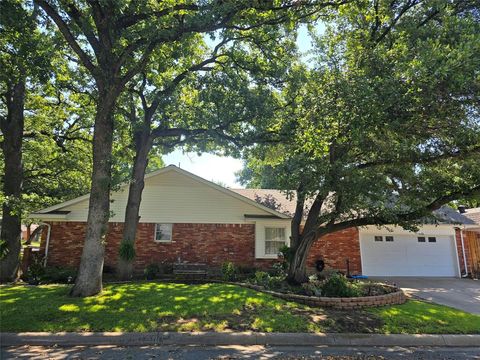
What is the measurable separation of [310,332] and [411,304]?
462cm

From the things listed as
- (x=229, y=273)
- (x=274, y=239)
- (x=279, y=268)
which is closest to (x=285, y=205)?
(x=274, y=239)

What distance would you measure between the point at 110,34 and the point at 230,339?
8.70m

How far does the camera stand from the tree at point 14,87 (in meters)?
9.13

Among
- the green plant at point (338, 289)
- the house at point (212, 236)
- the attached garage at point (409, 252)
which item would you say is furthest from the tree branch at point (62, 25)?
the attached garage at point (409, 252)

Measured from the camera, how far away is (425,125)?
8617mm

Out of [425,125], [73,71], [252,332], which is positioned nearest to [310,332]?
[252,332]

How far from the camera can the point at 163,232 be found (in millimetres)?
16406

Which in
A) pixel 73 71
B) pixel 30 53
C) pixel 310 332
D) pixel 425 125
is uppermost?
pixel 73 71

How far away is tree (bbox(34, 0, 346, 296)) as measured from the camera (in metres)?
8.99

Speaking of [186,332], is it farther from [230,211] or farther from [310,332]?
[230,211]

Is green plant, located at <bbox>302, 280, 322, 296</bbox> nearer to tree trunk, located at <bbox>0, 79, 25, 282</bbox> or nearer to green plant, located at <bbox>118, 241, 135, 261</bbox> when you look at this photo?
green plant, located at <bbox>118, 241, 135, 261</bbox>

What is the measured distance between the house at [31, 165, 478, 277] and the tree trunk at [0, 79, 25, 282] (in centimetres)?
249

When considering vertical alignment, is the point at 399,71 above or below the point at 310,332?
above

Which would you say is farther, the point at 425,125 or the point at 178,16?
the point at 178,16
